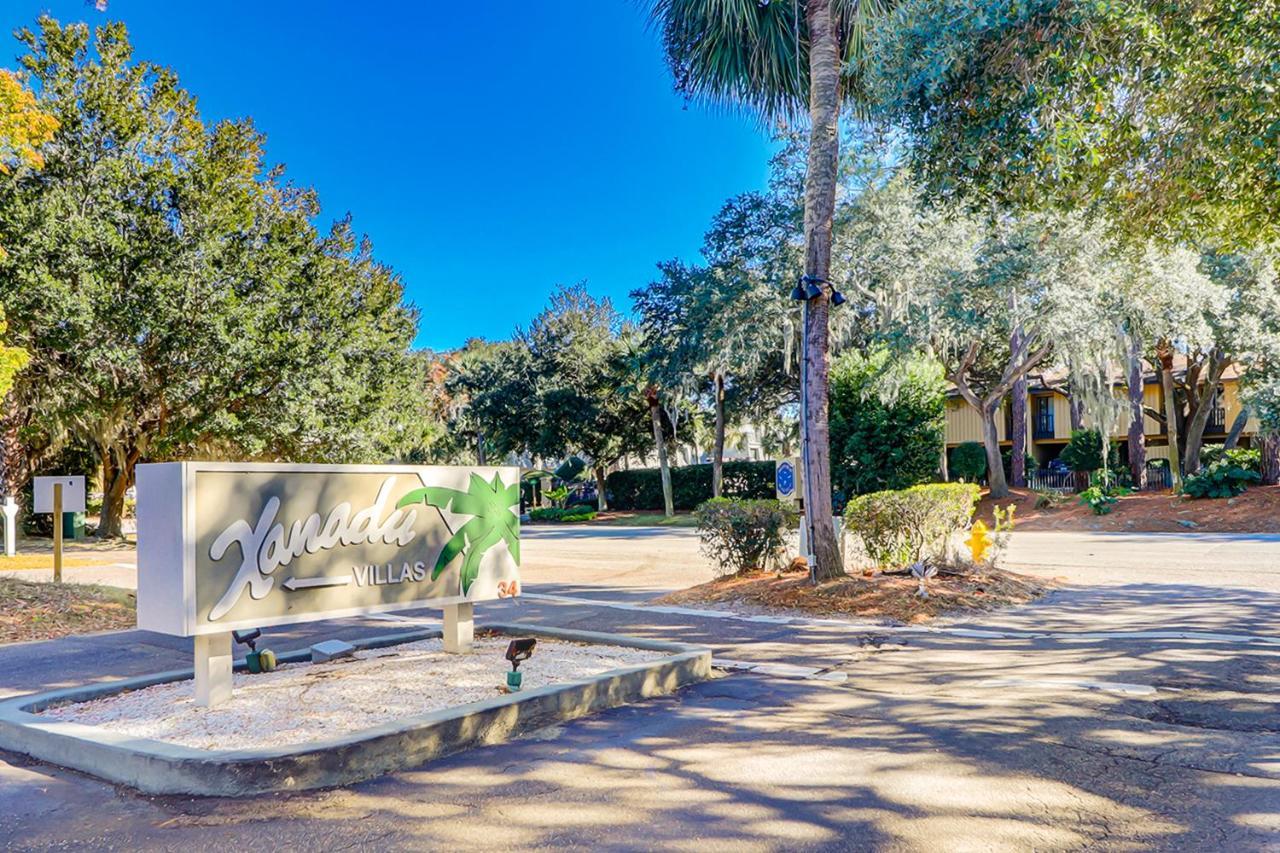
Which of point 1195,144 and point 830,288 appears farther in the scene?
point 830,288

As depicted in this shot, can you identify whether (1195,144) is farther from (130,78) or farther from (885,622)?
(130,78)

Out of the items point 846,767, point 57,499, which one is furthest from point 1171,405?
point 57,499

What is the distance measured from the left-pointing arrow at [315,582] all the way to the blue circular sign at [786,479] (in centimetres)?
658

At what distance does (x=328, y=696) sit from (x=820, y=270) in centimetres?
737

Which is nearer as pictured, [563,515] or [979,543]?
[979,543]

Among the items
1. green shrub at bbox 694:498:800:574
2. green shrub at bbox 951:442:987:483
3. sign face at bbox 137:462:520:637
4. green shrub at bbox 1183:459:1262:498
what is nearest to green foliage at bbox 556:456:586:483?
green shrub at bbox 951:442:987:483

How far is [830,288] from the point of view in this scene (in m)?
10.5

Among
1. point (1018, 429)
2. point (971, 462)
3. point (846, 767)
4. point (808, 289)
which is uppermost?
point (808, 289)

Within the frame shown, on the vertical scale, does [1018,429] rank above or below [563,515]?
above

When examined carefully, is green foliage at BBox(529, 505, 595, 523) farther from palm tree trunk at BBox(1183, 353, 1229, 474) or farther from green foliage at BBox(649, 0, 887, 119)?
green foliage at BBox(649, 0, 887, 119)

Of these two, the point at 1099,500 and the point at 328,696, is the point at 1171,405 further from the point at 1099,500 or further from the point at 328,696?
the point at 328,696

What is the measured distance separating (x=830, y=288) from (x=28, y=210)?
17.3m

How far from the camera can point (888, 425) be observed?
27.1 meters

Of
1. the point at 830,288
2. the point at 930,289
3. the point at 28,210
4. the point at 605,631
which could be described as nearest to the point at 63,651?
the point at 605,631
